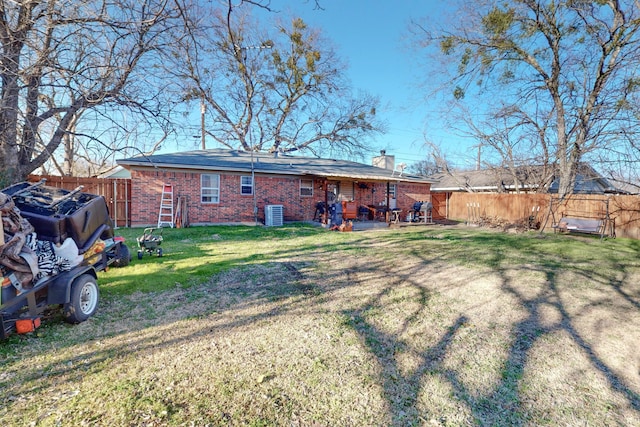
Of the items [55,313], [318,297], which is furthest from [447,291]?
[55,313]

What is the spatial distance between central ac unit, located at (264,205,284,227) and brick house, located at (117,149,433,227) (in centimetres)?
53

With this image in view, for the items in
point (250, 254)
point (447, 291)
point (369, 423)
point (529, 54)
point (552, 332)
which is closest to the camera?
point (369, 423)

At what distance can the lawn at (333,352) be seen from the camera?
2.20 m

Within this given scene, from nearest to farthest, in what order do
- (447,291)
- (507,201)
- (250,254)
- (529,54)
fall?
1. (447,291)
2. (250,254)
3. (529,54)
4. (507,201)

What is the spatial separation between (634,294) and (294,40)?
71.5ft

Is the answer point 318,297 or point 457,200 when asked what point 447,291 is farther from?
point 457,200

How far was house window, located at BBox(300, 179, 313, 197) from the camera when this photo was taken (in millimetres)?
15025

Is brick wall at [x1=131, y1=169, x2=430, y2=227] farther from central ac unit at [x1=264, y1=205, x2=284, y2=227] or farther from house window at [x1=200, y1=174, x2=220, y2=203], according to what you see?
central ac unit at [x1=264, y1=205, x2=284, y2=227]

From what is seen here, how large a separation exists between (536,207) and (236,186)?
46.7 feet

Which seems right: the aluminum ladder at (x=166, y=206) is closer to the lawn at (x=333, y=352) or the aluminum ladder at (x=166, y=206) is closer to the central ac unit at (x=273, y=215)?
the central ac unit at (x=273, y=215)

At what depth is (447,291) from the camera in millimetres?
4934

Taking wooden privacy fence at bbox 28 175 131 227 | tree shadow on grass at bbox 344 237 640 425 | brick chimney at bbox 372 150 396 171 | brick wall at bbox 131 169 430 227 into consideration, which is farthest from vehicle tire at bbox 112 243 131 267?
brick chimney at bbox 372 150 396 171

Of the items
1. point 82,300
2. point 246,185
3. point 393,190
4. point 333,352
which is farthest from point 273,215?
point 333,352

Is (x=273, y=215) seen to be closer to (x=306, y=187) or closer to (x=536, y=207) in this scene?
(x=306, y=187)
